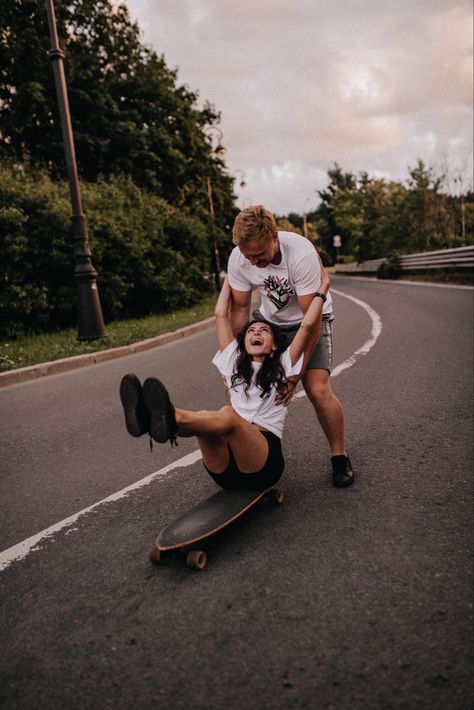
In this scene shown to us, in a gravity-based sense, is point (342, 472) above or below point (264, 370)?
below

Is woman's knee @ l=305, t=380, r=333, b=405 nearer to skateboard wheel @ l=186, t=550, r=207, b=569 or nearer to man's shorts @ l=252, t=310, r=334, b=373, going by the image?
man's shorts @ l=252, t=310, r=334, b=373

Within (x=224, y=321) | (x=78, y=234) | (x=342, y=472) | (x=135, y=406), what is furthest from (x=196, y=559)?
(x=78, y=234)

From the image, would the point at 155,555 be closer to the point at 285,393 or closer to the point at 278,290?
the point at 285,393

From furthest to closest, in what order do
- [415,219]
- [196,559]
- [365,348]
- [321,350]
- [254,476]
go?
1. [415,219]
2. [365,348]
3. [321,350]
4. [254,476]
5. [196,559]

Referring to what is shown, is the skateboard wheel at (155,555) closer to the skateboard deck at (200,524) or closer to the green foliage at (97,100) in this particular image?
the skateboard deck at (200,524)

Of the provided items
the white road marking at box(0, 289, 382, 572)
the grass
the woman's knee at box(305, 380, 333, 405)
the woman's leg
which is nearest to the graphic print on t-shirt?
the woman's knee at box(305, 380, 333, 405)

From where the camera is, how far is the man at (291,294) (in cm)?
323

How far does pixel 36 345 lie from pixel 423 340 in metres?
6.95

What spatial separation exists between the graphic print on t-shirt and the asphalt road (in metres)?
1.20

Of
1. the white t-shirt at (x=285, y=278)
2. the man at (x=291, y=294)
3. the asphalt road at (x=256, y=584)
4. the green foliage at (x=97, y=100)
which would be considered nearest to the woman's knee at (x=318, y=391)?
the man at (x=291, y=294)

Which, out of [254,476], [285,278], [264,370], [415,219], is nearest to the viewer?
[254,476]

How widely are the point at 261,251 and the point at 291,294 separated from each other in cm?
44

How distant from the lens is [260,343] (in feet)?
10.5

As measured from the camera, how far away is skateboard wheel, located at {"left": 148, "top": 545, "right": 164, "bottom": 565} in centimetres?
265
